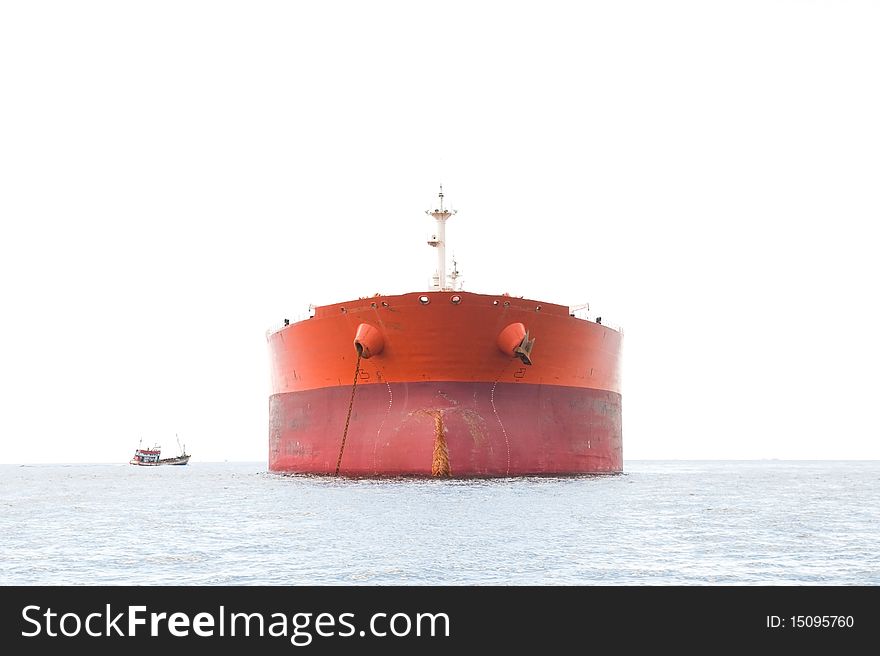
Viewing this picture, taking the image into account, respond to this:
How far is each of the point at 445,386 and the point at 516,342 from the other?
237cm

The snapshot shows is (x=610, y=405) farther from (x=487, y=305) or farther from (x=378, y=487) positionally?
(x=378, y=487)

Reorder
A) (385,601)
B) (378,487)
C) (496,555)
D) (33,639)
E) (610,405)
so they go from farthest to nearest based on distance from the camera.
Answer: (610,405) → (378,487) → (496,555) → (385,601) → (33,639)

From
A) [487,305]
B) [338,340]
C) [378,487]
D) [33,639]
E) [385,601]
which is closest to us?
[33,639]

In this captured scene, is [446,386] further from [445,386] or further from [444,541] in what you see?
[444,541]

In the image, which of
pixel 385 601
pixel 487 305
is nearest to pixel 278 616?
pixel 385 601

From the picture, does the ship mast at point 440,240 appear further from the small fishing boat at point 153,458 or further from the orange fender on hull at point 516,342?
the small fishing boat at point 153,458

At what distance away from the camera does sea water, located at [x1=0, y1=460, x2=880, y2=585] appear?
1087 cm

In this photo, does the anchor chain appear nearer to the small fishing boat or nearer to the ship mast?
the ship mast

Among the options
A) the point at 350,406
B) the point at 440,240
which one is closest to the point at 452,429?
the point at 350,406

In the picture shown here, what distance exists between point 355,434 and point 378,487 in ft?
11.9

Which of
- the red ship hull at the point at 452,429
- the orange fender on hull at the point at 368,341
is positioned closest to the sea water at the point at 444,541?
the red ship hull at the point at 452,429

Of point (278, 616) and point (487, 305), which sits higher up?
point (487, 305)

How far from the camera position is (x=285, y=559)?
12125 millimetres

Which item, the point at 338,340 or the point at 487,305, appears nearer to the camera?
the point at 487,305
